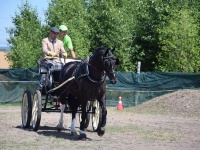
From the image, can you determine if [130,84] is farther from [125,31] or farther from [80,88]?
[80,88]

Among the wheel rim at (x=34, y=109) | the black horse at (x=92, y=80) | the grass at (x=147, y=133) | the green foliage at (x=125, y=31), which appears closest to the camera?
the black horse at (x=92, y=80)

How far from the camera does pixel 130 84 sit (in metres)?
26.6

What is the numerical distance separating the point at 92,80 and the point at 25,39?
2757 cm

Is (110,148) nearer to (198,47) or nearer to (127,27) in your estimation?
(198,47)

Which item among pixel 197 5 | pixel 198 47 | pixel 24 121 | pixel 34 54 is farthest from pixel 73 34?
pixel 24 121

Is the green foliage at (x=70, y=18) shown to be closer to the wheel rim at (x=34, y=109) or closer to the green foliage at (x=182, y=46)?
the green foliage at (x=182, y=46)

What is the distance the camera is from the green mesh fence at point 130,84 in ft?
84.4

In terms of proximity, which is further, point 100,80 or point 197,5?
point 197,5

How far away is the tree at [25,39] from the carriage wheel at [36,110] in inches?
852

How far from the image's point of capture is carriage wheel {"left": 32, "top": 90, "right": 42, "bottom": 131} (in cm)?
1323

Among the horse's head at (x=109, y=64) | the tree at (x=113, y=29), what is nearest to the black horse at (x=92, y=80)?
the horse's head at (x=109, y=64)

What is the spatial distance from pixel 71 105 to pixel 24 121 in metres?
2.18

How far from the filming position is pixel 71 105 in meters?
12.9

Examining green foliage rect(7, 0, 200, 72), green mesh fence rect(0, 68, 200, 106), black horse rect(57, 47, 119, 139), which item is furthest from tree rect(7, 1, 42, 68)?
black horse rect(57, 47, 119, 139)
